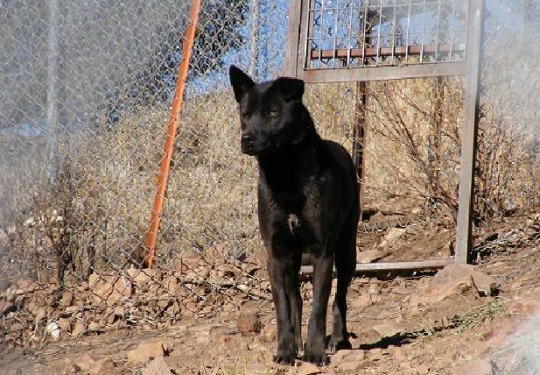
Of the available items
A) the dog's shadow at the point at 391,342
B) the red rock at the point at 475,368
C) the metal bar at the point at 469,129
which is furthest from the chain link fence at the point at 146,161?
the red rock at the point at 475,368

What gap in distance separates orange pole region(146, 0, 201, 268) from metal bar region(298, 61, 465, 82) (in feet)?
3.03

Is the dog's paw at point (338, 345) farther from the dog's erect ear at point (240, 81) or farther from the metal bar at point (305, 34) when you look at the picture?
the metal bar at point (305, 34)

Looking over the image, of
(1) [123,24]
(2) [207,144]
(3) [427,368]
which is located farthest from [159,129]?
(3) [427,368]

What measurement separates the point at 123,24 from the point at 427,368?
13.9ft

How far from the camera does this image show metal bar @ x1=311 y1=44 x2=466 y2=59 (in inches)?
247

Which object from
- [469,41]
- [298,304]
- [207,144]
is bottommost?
[298,304]

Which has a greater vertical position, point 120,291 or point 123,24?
point 123,24

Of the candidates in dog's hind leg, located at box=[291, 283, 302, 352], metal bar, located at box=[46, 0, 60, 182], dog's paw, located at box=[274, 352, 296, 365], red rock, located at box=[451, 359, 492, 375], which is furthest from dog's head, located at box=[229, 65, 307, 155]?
metal bar, located at box=[46, 0, 60, 182]

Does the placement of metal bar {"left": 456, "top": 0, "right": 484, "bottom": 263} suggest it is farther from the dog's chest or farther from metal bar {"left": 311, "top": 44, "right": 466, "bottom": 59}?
the dog's chest

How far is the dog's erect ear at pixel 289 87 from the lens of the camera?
15.1ft

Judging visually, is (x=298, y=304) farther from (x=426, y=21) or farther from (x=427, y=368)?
(x=426, y=21)

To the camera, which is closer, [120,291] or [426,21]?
[426,21]

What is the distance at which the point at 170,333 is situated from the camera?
641 cm

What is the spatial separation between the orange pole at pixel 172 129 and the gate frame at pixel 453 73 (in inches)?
31.3
